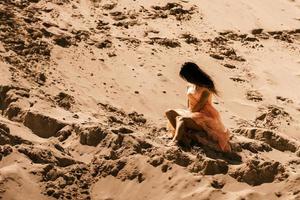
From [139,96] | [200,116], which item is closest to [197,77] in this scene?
[200,116]

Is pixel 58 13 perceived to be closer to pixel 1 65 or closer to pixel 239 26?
pixel 1 65

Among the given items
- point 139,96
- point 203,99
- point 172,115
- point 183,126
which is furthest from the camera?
point 139,96

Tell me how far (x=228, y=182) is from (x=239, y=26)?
516cm

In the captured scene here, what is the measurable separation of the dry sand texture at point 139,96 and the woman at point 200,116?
0.53 feet

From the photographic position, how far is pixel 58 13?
8.95 m

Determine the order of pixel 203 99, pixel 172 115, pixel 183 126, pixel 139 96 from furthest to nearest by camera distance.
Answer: pixel 139 96 < pixel 172 115 < pixel 203 99 < pixel 183 126

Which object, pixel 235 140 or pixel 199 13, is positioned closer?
pixel 235 140

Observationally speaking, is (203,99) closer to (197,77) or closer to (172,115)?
(197,77)

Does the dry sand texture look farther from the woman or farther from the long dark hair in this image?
the long dark hair

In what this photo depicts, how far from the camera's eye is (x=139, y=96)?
7453 mm

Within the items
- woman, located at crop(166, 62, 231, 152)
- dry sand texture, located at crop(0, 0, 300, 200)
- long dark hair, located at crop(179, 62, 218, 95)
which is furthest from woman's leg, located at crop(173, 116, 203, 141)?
long dark hair, located at crop(179, 62, 218, 95)

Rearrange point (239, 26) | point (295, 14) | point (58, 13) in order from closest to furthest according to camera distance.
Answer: point (58, 13), point (239, 26), point (295, 14)

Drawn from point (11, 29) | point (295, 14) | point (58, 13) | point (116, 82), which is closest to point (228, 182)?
point (116, 82)

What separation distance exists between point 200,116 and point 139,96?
1731 mm
